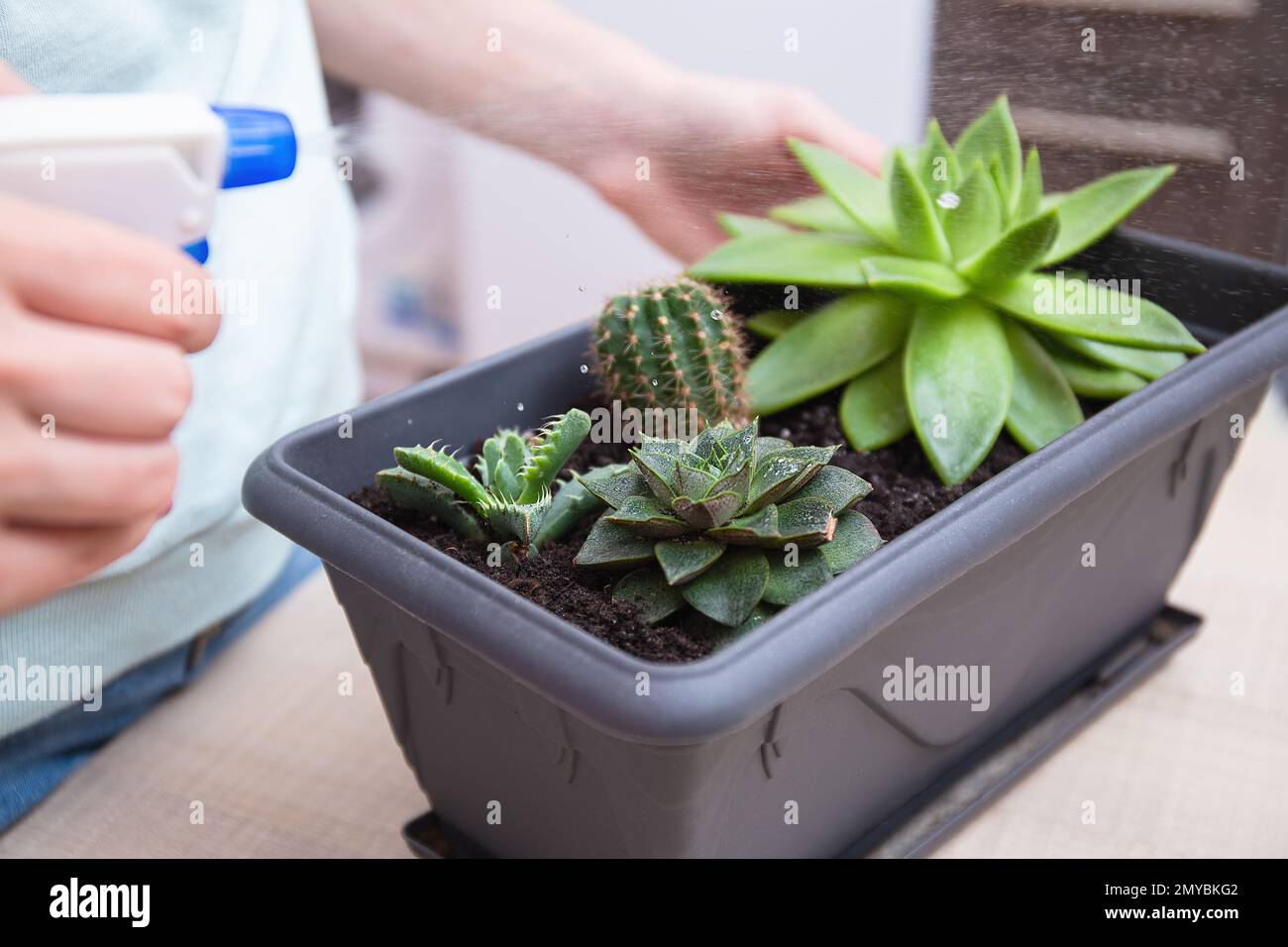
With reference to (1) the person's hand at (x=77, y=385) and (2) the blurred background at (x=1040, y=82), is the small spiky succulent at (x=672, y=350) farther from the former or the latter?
(1) the person's hand at (x=77, y=385)

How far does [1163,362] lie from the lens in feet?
2.31

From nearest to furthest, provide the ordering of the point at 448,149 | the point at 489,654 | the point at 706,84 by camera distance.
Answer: the point at 489,654, the point at 706,84, the point at 448,149

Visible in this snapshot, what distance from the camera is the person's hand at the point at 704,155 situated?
0.81 metres

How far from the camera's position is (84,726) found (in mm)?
674

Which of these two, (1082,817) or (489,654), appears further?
(1082,817)

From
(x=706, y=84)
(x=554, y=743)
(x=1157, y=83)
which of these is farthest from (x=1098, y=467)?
(x=1157, y=83)

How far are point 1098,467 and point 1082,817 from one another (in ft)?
0.69

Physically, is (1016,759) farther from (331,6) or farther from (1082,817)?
(331,6)

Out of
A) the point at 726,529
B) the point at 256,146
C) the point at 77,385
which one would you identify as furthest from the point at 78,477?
the point at 726,529

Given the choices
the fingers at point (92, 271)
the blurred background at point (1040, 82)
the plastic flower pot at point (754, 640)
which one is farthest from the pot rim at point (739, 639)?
the blurred background at point (1040, 82)

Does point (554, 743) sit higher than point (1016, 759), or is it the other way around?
point (554, 743)

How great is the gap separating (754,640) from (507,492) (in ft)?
0.63

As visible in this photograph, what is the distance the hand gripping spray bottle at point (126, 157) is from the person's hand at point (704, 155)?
14.4 inches

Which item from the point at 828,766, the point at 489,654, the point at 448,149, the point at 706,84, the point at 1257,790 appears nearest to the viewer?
the point at 489,654
